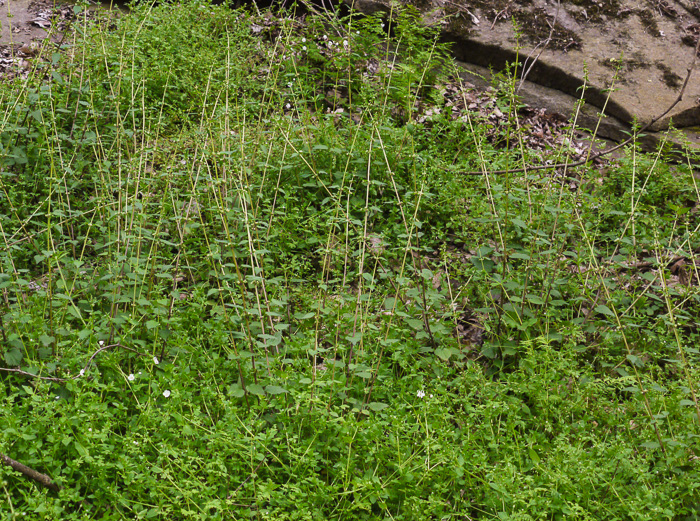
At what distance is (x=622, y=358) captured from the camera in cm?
391

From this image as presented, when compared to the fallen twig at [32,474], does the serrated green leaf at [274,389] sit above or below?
above

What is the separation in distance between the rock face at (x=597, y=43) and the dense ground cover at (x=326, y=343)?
1.49m

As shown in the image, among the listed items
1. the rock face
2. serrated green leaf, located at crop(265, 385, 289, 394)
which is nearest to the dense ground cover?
serrated green leaf, located at crop(265, 385, 289, 394)

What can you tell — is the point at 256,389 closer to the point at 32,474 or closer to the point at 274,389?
the point at 274,389

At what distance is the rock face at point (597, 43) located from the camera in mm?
6527

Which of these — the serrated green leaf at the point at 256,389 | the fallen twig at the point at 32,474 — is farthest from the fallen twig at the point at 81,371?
the serrated green leaf at the point at 256,389

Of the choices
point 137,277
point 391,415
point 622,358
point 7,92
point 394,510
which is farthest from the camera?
point 7,92

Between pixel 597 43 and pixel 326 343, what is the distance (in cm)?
512

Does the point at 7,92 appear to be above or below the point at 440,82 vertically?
below

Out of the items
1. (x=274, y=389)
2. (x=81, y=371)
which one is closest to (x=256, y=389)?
(x=274, y=389)

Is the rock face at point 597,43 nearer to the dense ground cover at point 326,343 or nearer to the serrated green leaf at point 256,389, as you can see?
the dense ground cover at point 326,343

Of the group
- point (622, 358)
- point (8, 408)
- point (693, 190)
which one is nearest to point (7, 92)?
point (8, 408)

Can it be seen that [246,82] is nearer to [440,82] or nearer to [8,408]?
[440,82]

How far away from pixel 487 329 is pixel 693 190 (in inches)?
101
